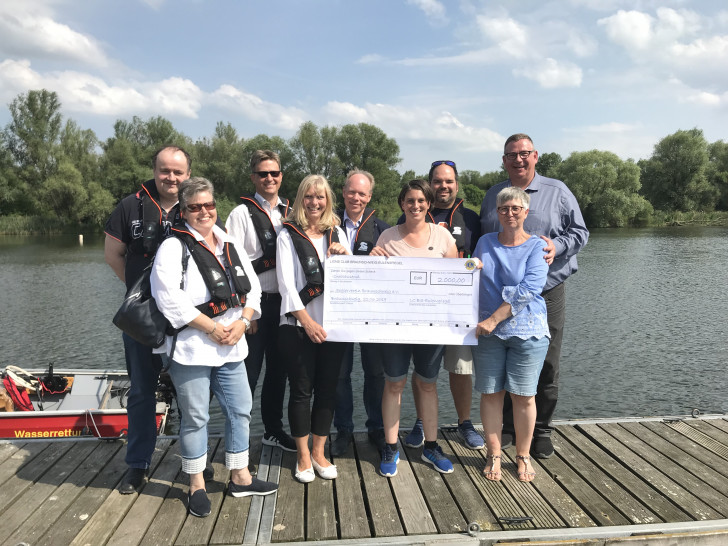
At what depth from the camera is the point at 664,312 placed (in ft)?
58.6

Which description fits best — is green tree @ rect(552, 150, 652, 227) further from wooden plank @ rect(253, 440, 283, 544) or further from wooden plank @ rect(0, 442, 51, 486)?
wooden plank @ rect(0, 442, 51, 486)

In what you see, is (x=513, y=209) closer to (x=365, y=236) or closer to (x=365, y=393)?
(x=365, y=236)

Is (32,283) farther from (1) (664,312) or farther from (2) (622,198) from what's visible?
(2) (622,198)

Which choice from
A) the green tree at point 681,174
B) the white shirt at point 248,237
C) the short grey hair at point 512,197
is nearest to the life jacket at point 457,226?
the short grey hair at point 512,197

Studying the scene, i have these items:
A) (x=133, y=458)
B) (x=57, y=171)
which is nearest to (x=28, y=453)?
(x=133, y=458)

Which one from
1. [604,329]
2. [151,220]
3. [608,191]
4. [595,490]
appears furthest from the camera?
[608,191]

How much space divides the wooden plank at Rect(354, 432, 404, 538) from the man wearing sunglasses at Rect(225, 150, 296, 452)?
678mm

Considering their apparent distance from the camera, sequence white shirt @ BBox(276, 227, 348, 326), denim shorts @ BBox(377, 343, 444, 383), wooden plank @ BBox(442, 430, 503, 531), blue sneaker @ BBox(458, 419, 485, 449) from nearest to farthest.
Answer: wooden plank @ BBox(442, 430, 503, 531) < white shirt @ BBox(276, 227, 348, 326) < denim shorts @ BBox(377, 343, 444, 383) < blue sneaker @ BBox(458, 419, 485, 449)

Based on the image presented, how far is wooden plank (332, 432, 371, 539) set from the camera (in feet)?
11.6

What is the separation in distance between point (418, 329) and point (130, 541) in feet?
8.02

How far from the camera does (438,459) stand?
4.33 meters

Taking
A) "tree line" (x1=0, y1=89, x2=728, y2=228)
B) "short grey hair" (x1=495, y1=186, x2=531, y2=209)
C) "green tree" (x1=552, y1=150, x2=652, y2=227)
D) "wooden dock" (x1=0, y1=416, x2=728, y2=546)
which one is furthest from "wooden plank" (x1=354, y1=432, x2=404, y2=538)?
"green tree" (x1=552, y1=150, x2=652, y2=227)

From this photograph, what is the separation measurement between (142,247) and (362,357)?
2035 millimetres

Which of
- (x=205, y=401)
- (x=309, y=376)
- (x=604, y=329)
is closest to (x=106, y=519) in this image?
(x=205, y=401)
